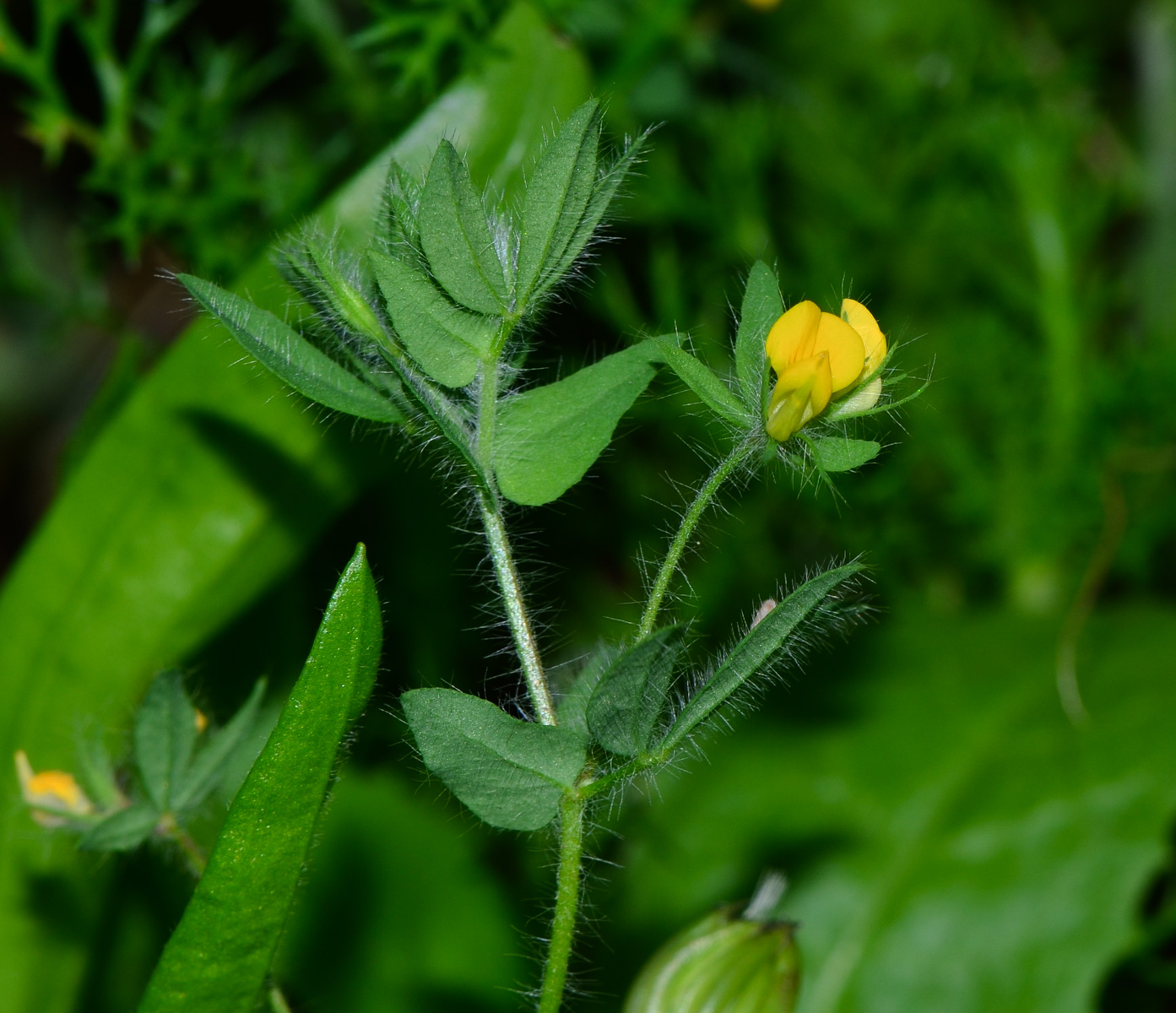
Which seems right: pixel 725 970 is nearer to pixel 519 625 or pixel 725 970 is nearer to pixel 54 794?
pixel 519 625

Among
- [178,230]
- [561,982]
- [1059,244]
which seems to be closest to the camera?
[561,982]

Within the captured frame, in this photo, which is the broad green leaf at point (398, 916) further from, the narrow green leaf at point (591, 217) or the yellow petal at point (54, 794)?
the narrow green leaf at point (591, 217)

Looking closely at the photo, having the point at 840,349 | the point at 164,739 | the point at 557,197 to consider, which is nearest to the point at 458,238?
the point at 557,197

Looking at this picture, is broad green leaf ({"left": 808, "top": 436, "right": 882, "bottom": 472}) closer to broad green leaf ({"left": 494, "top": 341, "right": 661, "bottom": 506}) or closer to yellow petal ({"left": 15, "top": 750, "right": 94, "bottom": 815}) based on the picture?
broad green leaf ({"left": 494, "top": 341, "right": 661, "bottom": 506})

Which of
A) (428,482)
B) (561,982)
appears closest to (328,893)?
(428,482)

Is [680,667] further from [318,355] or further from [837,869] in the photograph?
[837,869]

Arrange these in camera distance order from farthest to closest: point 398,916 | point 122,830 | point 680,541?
point 398,916
point 122,830
point 680,541
